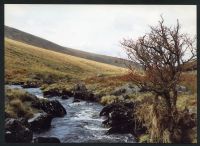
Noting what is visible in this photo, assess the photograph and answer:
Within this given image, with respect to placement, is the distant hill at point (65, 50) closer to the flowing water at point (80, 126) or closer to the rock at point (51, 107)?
the flowing water at point (80, 126)

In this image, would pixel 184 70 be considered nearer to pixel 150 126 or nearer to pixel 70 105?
pixel 150 126

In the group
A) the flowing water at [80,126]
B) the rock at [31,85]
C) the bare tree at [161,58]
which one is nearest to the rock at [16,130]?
the flowing water at [80,126]

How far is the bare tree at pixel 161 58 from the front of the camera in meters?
10.6

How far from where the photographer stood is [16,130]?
1039 cm

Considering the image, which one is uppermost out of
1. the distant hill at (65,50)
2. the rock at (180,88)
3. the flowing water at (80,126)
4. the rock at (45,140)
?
the distant hill at (65,50)

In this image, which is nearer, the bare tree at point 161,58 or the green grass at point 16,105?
the green grass at point 16,105

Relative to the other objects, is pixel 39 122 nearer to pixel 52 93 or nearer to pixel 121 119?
pixel 52 93

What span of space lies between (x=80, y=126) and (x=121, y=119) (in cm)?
81

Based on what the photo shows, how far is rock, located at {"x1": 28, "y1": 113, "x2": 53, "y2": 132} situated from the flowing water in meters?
0.09

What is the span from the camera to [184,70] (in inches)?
418

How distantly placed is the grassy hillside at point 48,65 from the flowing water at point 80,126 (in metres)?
0.37

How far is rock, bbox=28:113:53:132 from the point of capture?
10.5 metres

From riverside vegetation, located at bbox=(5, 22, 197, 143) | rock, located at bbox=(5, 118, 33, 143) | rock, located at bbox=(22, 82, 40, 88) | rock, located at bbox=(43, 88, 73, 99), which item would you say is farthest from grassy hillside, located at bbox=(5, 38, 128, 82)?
rock, located at bbox=(5, 118, 33, 143)

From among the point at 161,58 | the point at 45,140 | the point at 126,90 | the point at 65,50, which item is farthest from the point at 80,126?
the point at 161,58
